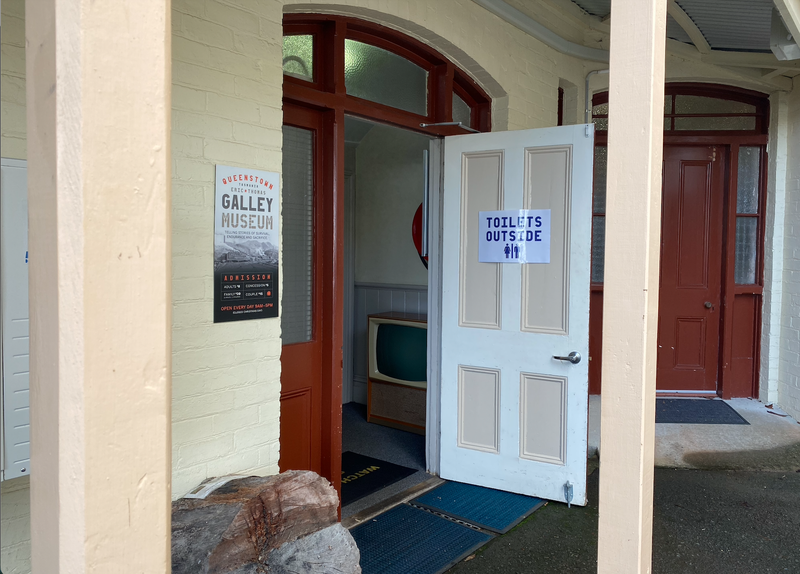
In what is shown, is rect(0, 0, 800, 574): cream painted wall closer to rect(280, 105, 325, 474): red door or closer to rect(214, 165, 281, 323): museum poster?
rect(214, 165, 281, 323): museum poster

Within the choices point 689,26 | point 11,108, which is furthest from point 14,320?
point 689,26

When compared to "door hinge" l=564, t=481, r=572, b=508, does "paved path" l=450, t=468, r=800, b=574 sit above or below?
below

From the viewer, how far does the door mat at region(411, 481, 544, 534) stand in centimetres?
321

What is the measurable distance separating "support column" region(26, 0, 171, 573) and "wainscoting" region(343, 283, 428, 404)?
4.44 meters

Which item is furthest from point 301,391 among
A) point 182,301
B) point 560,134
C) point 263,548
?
point 560,134

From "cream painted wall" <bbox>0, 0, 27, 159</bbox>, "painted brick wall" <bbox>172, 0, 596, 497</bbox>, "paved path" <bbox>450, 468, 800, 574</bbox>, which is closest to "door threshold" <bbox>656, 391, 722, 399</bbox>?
"paved path" <bbox>450, 468, 800, 574</bbox>

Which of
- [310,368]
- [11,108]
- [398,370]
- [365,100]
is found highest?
[365,100]

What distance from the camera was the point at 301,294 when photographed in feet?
9.78

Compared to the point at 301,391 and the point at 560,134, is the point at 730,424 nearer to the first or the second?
the point at 560,134

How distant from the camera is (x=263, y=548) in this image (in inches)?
73.9

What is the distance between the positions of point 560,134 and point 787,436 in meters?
2.97

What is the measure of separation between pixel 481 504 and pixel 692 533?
109 centimetres

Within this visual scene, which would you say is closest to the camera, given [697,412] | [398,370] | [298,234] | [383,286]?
[298,234]

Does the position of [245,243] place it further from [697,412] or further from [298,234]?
[697,412]
